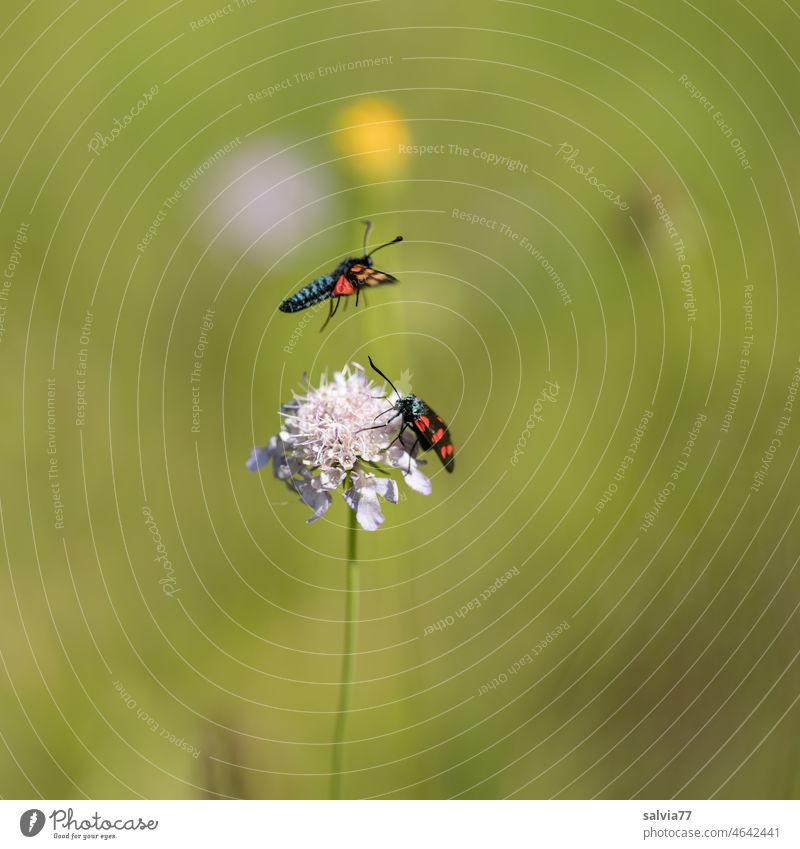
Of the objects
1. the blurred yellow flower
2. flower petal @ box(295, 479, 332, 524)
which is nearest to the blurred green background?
the blurred yellow flower

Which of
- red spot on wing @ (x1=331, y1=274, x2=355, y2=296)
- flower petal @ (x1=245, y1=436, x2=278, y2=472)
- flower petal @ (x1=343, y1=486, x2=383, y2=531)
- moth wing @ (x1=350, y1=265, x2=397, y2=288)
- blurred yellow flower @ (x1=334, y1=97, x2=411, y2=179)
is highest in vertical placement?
blurred yellow flower @ (x1=334, y1=97, x2=411, y2=179)

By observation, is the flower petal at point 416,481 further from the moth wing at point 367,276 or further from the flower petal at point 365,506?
the moth wing at point 367,276

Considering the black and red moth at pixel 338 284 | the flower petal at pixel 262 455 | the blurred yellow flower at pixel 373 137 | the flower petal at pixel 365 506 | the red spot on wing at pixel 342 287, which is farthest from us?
the blurred yellow flower at pixel 373 137

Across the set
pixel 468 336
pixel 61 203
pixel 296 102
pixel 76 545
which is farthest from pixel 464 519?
pixel 61 203

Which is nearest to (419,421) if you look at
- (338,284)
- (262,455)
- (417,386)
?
(262,455)

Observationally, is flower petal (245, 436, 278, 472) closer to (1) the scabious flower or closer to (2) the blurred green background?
(1) the scabious flower

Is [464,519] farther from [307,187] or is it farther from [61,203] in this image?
[61,203]

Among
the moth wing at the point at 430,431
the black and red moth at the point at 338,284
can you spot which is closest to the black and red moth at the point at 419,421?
the moth wing at the point at 430,431
